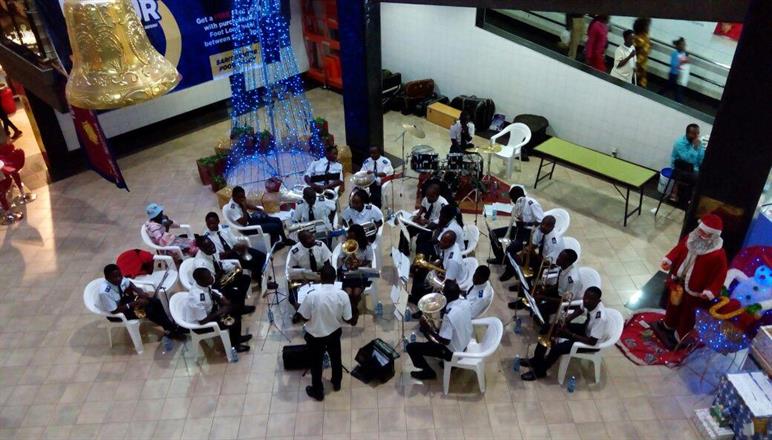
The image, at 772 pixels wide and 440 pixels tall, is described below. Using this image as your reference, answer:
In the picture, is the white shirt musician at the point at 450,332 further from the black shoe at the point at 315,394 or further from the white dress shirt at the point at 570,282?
the white dress shirt at the point at 570,282

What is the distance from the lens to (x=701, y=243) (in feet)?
20.9

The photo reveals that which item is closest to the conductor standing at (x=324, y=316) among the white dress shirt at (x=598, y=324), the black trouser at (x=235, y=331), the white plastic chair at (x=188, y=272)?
the black trouser at (x=235, y=331)

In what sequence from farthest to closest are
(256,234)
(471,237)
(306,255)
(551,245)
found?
(256,234) < (471,237) < (551,245) < (306,255)

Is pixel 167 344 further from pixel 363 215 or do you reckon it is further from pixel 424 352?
pixel 424 352

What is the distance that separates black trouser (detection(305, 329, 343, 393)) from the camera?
6070 mm

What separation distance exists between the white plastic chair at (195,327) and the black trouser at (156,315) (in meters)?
0.42

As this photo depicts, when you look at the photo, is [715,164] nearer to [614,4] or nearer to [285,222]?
[614,4]

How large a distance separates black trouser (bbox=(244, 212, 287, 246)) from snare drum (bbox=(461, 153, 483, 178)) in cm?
323

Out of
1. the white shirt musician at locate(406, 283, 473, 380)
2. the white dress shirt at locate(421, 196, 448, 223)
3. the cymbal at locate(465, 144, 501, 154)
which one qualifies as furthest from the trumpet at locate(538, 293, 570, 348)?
the cymbal at locate(465, 144, 501, 154)

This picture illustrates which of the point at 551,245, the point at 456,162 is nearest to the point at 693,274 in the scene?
the point at 551,245

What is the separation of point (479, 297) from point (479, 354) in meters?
0.62

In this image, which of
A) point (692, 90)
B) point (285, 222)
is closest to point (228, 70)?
point (285, 222)

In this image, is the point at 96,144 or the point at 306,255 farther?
the point at 96,144

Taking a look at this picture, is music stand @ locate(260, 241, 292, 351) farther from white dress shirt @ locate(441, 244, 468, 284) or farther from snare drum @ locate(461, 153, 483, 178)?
snare drum @ locate(461, 153, 483, 178)
